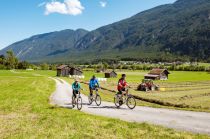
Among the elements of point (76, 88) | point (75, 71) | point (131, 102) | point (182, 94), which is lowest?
point (182, 94)

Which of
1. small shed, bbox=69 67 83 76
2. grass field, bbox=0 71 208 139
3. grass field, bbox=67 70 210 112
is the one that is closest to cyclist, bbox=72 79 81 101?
grass field, bbox=0 71 208 139

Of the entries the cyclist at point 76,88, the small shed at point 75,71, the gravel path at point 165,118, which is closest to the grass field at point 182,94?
the gravel path at point 165,118

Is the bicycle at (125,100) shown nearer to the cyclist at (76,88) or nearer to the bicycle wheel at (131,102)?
the bicycle wheel at (131,102)

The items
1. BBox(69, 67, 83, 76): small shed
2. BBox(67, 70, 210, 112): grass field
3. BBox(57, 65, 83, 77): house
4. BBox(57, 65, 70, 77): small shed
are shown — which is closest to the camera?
BBox(67, 70, 210, 112): grass field

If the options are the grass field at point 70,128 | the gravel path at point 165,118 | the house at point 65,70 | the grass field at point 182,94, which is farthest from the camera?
the house at point 65,70

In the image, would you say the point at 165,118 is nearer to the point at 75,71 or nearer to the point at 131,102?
the point at 131,102

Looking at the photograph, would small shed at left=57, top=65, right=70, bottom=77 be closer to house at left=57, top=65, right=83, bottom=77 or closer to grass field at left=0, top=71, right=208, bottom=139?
house at left=57, top=65, right=83, bottom=77

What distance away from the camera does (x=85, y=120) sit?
20594mm

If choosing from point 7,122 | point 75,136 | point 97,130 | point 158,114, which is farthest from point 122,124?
point 7,122

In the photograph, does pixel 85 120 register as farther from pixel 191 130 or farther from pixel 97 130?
pixel 191 130

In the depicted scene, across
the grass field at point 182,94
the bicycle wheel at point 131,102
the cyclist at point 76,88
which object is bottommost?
the grass field at point 182,94

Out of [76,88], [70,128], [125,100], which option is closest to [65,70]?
[76,88]

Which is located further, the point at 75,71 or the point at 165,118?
the point at 75,71

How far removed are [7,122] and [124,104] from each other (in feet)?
38.0
